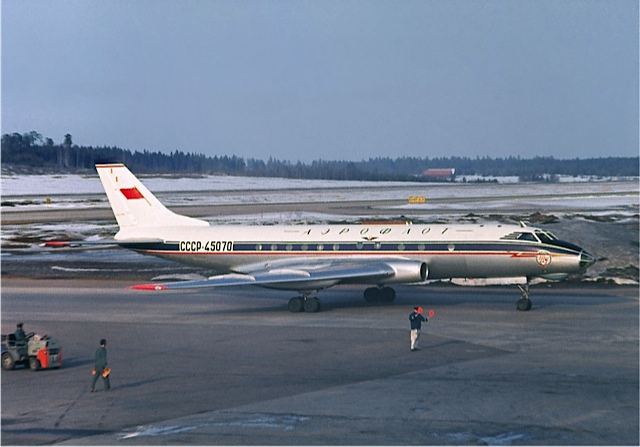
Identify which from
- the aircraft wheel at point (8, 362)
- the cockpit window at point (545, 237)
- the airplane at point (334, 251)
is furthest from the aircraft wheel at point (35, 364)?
the cockpit window at point (545, 237)

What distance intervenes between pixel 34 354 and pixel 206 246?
12.5 meters

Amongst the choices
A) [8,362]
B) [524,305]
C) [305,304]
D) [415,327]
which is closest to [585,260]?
[524,305]

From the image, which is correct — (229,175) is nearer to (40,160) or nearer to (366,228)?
(40,160)

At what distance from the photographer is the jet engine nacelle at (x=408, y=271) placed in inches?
1172

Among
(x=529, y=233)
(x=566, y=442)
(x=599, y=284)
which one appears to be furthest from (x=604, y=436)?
(x=599, y=284)

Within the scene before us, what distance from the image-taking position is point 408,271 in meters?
29.8

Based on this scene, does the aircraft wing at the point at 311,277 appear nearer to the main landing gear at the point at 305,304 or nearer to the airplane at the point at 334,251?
the airplane at the point at 334,251

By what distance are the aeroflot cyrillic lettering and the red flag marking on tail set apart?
9.34 ft

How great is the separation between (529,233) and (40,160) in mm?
117786

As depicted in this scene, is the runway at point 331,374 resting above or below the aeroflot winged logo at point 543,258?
below

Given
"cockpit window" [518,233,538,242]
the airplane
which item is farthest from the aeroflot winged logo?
"cockpit window" [518,233,538,242]

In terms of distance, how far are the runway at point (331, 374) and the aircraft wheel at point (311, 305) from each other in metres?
0.80

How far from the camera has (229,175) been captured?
15438 centimetres

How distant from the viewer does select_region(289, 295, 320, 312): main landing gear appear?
29641 millimetres
